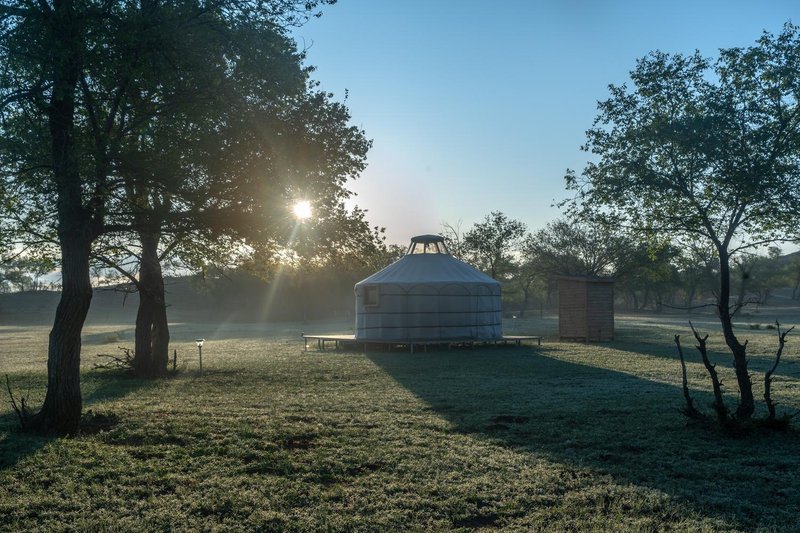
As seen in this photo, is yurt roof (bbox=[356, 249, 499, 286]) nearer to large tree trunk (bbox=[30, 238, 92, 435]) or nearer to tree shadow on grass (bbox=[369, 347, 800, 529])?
tree shadow on grass (bbox=[369, 347, 800, 529])

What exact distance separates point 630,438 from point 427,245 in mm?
19549

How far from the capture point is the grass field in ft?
15.5

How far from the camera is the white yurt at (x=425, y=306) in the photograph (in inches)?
914

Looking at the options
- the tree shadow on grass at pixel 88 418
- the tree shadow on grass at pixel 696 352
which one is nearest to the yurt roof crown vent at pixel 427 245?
the tree shadow on grass at pixel 696 352

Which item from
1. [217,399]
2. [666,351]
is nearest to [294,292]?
[666,351]

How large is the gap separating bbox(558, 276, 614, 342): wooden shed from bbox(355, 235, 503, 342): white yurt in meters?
3.44

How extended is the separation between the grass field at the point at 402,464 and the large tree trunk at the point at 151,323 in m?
2.65

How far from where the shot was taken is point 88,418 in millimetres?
8445

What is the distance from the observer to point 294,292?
208ft

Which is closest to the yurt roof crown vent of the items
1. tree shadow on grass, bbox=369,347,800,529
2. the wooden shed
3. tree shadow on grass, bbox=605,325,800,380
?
the wooden shed

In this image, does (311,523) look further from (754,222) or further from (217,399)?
(754,222)

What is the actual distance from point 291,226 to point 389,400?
10.6 feet

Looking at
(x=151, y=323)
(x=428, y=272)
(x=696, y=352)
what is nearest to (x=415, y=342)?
(x=428, y=272)

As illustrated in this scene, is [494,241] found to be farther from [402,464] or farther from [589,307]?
[402,464]
